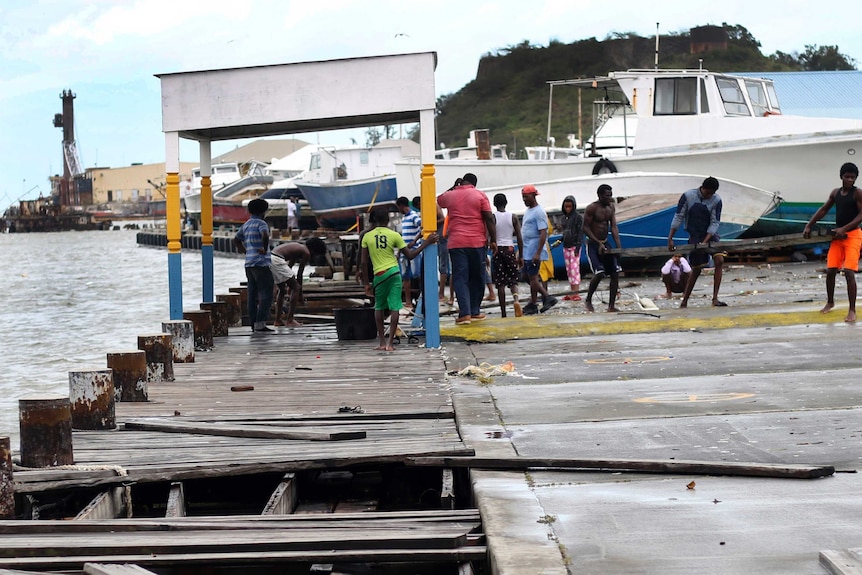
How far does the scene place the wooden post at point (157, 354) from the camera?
1020cm

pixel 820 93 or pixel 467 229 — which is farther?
pixel 820 93

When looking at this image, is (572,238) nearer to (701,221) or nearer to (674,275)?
(674,275)

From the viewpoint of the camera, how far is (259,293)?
1481 cm

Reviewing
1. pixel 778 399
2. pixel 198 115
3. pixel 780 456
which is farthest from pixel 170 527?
pixel 198 115

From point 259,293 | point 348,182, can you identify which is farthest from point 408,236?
point 348,182

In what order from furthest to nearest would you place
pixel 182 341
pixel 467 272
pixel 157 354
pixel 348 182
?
pixel 348 182, pixel 467 272, pixel 182 341, pixel 157 354

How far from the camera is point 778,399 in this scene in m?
8.10

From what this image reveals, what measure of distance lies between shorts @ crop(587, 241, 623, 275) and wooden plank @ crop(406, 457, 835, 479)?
9.07m

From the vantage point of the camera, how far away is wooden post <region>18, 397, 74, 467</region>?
6652 millimetres

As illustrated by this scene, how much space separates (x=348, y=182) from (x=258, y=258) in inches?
1272

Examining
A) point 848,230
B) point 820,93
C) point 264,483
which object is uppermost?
point 820,93

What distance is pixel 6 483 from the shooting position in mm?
6062

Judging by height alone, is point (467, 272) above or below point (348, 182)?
below

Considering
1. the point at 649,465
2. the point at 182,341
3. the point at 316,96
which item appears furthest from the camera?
the point at 316,96
